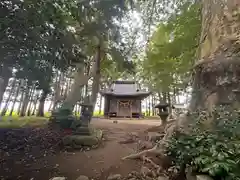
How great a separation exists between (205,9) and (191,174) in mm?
3639

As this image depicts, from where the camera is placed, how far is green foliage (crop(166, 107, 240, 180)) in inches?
73.9

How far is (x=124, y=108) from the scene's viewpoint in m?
19.1

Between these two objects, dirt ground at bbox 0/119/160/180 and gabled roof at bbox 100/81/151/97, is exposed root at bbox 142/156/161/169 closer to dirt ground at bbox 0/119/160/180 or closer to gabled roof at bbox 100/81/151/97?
dirt ground at bbox 0/119/160/180

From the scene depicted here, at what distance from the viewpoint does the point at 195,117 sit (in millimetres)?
3068

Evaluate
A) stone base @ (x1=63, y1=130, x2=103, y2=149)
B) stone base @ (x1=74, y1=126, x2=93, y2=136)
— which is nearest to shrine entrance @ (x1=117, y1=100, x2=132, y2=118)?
stone base @ (x1=74, y1=126, x2=93, y2=136)

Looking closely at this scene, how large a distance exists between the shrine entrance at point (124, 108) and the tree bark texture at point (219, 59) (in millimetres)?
15305

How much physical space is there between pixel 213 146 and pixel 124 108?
55.8ft

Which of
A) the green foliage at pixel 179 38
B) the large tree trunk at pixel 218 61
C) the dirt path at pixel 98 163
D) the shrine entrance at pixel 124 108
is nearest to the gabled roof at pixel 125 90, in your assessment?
the shrine entrance at pixel 124 108

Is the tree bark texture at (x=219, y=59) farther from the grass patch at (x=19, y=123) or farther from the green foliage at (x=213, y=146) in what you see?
the grass patch at (x=19, y=123)

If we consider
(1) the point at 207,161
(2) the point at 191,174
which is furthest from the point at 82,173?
(1) the point at 207,161

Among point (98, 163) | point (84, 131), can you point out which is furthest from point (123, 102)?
point (98, 163)

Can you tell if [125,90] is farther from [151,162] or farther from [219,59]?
[219,59]

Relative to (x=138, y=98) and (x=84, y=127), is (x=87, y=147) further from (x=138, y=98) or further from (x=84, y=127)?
(x=138, y=98)

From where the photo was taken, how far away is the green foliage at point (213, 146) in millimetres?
1876
